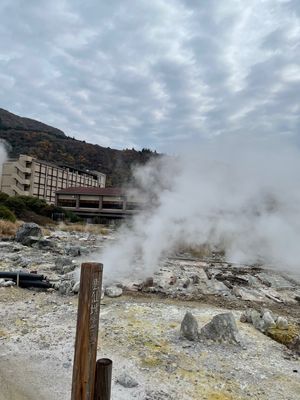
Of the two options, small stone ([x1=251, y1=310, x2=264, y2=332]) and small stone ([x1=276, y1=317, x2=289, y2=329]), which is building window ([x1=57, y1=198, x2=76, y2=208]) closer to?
small stone ([x1=251, y1=310, x2=264, y2=332])

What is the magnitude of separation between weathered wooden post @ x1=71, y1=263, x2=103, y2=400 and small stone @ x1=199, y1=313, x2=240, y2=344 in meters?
4.02

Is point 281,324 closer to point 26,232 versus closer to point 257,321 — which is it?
point 257,321

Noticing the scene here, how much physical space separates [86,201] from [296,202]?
1574 inches

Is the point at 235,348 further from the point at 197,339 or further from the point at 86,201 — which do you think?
the point at 86,201

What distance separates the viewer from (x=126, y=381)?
16.8 ft

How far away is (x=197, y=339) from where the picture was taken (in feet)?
22.7

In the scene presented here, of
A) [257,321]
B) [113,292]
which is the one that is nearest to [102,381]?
[257,321]

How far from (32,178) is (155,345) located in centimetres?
5889

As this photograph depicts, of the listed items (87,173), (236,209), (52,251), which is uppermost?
(87,173)

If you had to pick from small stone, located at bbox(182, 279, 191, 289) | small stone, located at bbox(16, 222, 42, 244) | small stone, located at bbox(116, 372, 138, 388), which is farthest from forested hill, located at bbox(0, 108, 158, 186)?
small stone, located at bbox(116, 372, 138, 388)

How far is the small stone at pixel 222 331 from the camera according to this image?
6883mm

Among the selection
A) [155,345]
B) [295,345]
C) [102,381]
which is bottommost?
[155,345]

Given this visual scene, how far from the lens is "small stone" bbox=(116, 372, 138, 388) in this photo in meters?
5.09

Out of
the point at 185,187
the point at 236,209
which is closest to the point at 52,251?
the point at 185,187
